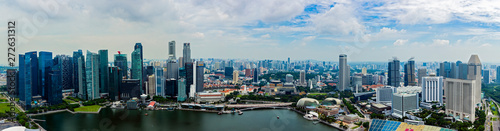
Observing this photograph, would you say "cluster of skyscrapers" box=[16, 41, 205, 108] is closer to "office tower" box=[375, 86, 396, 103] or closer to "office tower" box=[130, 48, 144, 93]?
"office tower" box=[130, 48, 144, 93]

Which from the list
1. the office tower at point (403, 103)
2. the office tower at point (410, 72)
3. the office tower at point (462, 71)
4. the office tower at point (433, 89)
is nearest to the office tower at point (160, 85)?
the office tower at point (403, 103)

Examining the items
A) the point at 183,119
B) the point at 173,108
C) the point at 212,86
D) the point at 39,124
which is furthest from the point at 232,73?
the point at 39,124

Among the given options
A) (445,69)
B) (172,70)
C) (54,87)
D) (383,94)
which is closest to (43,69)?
(54,87)

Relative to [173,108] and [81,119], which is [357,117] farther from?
[81,119]

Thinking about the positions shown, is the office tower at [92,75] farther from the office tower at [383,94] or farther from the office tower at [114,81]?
the office tower at [383,94]

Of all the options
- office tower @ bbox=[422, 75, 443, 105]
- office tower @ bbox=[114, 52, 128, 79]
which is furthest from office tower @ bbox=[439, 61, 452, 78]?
office tower @ bbox=[114, 52, 128, 79]

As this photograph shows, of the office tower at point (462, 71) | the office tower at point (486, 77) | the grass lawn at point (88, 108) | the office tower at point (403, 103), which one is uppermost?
the office tower at point (462, 71)
